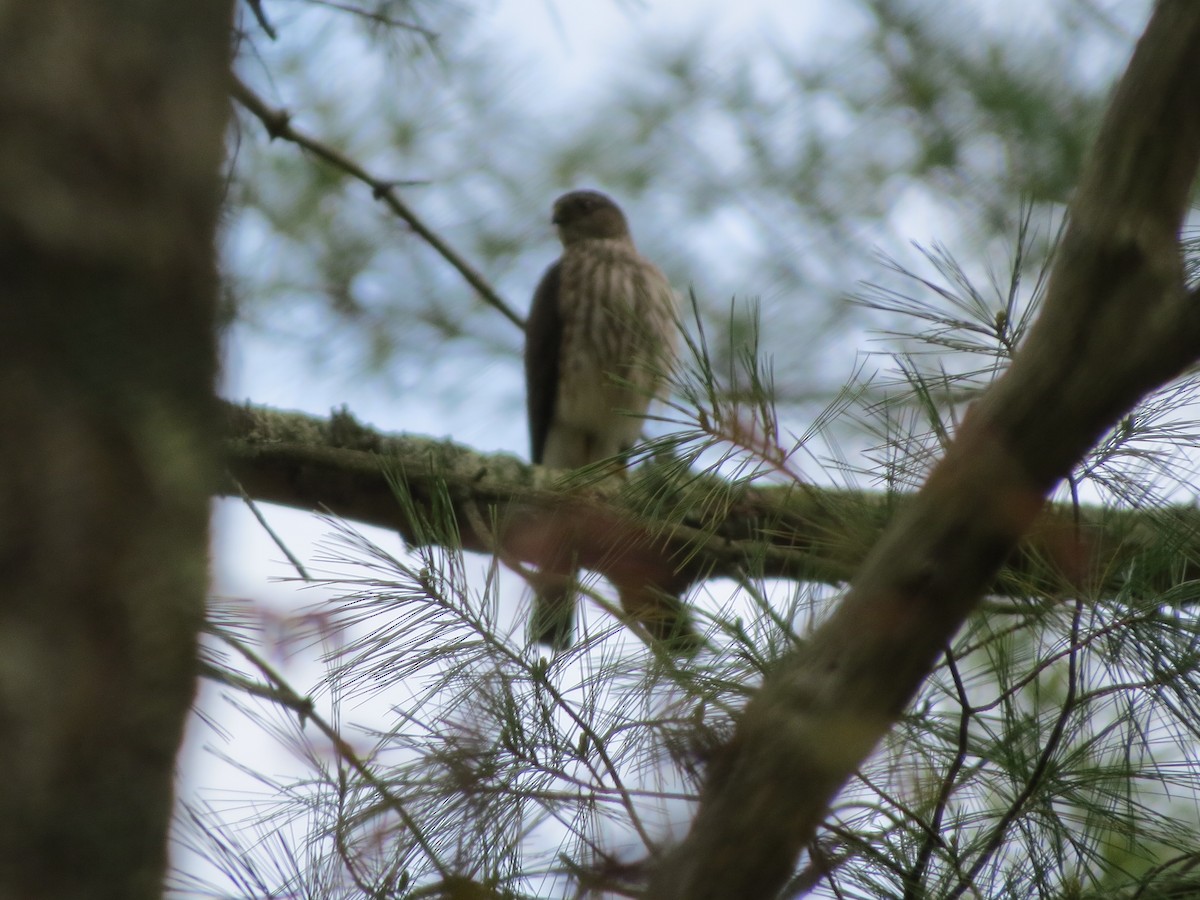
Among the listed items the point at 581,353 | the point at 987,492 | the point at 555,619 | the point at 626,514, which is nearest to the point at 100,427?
the point at 987,492

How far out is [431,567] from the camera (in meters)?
1.92

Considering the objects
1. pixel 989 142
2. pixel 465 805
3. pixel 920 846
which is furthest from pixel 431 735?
pixel 989 142

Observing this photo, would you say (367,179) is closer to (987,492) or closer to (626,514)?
(626,514)

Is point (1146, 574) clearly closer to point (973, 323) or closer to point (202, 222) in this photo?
point (973, 323)

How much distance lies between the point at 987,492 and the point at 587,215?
4.37 meters

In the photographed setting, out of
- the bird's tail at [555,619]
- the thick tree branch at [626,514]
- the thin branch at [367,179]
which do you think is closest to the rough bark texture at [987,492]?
the thick tree branch at [626,514]

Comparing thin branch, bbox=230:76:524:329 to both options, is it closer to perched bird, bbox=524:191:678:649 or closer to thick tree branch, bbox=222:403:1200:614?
thick tree branch, bbox=222:403:1200:614

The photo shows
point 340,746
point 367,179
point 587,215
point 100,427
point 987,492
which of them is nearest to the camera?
point 100,427

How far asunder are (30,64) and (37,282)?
8.5 inches

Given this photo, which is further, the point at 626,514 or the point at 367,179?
the point at 367,179

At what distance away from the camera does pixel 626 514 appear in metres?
2.07

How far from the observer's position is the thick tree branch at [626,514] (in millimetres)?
1830

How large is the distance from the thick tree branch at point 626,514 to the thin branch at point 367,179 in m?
0.47

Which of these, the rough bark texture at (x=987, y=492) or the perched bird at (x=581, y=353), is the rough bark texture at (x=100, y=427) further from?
the perched bird at (x=581, y=353)
